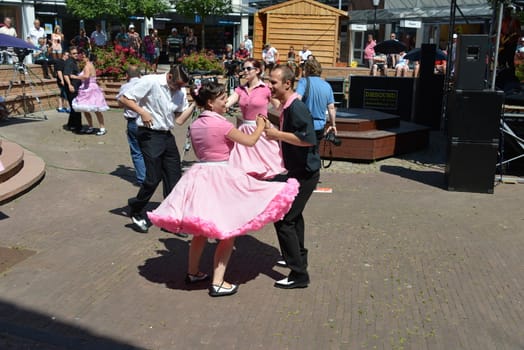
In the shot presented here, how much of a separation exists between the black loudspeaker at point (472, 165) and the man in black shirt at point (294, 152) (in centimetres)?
450

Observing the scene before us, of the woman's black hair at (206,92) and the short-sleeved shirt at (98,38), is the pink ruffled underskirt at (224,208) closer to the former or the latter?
the woman's black hair at (206,92)

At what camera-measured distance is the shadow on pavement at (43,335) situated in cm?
427

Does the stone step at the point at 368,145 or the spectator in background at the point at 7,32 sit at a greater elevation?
the spectator in background at the point at 7,32

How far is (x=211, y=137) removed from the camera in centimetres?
496

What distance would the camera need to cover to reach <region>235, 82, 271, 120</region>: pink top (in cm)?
805

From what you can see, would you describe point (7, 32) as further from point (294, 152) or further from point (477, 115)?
point (294, 152)

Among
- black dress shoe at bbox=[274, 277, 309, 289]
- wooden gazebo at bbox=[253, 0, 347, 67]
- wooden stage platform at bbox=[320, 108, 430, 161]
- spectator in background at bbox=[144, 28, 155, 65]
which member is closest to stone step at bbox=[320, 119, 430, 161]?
wooden stage platform at bbox=[320, 108, 430, 161]

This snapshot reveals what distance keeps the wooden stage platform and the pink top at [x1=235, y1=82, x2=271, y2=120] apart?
279 centimetres

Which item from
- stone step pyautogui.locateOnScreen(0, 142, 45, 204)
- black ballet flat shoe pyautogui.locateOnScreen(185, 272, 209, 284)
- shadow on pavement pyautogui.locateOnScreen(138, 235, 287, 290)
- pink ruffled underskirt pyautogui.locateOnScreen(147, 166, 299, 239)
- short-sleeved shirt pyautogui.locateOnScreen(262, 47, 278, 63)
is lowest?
shadow on pavement pyautogui.locateOnScreen(138, 235, 287, 290)

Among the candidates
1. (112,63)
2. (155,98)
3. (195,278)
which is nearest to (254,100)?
(155,98)

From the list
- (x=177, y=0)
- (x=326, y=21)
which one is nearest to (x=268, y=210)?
(x=326, y=21)

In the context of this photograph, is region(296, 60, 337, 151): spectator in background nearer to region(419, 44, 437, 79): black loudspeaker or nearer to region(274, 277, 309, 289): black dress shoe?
region(274, 277, 309, 289): black dress shoe

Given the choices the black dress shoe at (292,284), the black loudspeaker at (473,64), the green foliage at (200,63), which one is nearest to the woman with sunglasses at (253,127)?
the black dress shoe at (292,284)

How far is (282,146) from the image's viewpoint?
523cm
